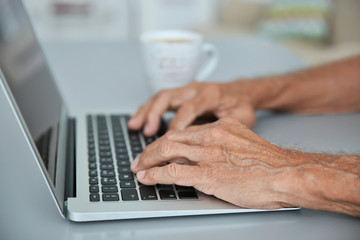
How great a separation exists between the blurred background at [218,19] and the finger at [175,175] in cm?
246

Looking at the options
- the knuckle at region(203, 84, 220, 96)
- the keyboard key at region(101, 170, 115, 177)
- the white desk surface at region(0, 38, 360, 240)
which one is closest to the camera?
the white desk surface at region(0, 38, 360, 240)

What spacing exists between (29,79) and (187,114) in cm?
25

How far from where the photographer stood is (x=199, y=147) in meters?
0.57

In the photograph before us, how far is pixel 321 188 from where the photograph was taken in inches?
19.6

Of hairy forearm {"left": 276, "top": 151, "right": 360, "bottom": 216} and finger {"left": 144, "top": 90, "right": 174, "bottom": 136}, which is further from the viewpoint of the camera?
finger {"left": 144, "top": 90, "right": 174, "bottom": 136}

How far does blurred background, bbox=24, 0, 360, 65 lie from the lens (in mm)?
3119

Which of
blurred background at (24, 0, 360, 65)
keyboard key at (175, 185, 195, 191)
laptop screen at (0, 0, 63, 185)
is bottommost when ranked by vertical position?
blurred background at (24, 0, 360, 65)

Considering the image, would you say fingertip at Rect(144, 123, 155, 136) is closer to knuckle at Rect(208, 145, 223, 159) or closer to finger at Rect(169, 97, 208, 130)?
finger at Rect(169, 97, 208, 130)

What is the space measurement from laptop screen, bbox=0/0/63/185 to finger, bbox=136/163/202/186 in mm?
117

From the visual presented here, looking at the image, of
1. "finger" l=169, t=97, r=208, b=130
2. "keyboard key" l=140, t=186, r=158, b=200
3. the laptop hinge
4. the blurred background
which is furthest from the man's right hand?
the blurred background

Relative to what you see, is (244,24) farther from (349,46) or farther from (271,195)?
(271,195)

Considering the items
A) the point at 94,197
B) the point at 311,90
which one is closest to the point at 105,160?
the point at 94,197

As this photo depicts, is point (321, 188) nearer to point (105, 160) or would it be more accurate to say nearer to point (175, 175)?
point (175, 175)

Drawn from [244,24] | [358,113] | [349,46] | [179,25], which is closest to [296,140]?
[358,113]
